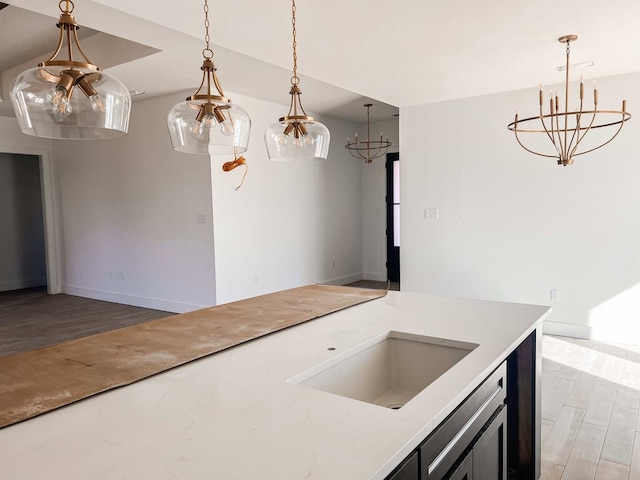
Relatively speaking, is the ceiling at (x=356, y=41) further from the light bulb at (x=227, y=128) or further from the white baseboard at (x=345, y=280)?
the white baseboard at (x=345, y=280)

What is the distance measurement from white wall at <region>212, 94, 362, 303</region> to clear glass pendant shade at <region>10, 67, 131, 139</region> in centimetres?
316

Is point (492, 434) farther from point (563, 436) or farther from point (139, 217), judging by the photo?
point (139, 217)

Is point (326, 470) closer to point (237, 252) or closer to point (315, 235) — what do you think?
point (237, 252)

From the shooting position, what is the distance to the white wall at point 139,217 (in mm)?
5410

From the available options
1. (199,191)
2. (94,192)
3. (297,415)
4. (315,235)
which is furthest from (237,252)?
(297,415)

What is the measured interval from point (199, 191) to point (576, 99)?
4.04 m

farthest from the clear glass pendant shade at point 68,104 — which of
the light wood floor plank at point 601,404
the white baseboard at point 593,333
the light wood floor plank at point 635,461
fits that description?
the white baseboard at point 593,333

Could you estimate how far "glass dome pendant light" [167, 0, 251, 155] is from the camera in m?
1.66

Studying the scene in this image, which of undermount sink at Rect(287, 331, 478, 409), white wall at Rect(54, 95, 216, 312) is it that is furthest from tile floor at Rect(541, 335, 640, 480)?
white wall at Rect(54, 95, 216, 312)

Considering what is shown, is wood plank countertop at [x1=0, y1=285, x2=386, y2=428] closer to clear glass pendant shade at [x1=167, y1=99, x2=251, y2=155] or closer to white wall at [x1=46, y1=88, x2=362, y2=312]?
clear glass pendant shade at [x1=167, y1=99, x2=251, y2=155]

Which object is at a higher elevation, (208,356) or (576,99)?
(576,99)

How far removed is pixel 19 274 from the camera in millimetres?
7949

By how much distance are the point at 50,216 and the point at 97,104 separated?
667cm

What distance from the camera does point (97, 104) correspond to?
131cm
